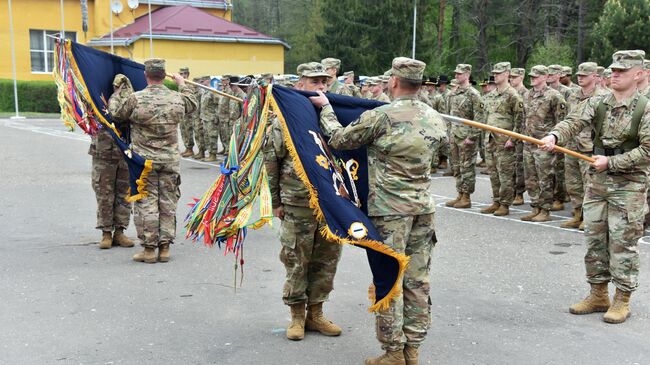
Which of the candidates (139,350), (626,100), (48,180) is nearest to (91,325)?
(139,350)

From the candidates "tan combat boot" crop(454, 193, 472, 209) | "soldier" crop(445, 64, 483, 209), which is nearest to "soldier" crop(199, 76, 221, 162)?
"soldier" crop(445, 64, 483, 209)

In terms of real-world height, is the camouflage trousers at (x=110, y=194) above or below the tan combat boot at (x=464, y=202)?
above

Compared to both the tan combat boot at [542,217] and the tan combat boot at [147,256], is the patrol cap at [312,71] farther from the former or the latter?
the tan combat boot at [542,217]

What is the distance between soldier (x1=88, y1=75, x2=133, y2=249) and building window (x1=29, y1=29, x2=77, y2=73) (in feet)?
107

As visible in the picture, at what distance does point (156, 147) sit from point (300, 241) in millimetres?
3165

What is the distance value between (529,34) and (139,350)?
124 ft

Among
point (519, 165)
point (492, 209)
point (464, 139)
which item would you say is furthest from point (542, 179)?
point (464, 139)

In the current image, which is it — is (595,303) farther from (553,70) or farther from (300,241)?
(553,70)

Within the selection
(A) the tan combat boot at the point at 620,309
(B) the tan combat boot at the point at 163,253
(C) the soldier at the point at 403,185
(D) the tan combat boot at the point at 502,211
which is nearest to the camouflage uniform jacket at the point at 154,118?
(B) the tan combat boot at the point at 163,253

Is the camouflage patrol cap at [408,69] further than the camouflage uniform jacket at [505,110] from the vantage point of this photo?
No

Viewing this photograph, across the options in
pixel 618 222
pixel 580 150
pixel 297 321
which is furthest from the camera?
pixel 580 150

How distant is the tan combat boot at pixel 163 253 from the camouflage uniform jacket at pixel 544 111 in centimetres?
590

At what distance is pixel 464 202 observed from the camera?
12273 mm

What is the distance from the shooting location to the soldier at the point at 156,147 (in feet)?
27.1
